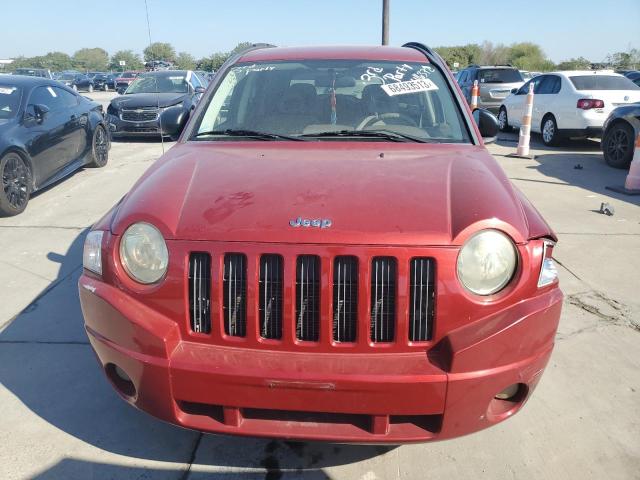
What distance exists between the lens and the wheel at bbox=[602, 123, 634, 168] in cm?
905

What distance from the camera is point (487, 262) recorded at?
6.99 feet

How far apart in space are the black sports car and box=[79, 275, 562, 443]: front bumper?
5.18m

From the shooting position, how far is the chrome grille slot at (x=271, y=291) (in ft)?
6.84

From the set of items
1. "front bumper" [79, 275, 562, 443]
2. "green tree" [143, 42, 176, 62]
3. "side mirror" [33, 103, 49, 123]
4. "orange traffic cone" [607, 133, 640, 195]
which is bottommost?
"orange traffic cone" [607, 133, 640, 195]

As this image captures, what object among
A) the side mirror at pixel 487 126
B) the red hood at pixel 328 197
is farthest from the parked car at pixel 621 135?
the red hood at pixel 328 197

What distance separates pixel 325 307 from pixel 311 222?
0.34 m

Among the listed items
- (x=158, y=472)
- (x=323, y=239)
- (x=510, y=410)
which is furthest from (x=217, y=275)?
(x=510, y=410)

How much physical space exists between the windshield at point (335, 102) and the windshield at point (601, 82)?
9.22 meters

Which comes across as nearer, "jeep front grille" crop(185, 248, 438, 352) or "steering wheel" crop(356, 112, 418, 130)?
"jeep front grille" crop(185, 248, 438, 352)

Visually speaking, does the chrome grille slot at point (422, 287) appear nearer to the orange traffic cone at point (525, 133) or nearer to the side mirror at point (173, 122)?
the side mirror at point (173, 122)

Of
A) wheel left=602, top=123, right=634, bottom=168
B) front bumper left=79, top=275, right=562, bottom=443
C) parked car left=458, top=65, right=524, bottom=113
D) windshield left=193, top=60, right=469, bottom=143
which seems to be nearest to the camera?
front bumper left=79, top=275, right=562, bottom=443

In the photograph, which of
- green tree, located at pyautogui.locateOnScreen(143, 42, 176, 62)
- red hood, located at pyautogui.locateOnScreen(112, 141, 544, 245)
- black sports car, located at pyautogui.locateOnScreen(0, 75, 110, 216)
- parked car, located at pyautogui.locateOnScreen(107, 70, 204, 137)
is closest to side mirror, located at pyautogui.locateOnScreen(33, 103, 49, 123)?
black sports car, located at pyautogui.locateOnScreen(0, 75, 110, 216)

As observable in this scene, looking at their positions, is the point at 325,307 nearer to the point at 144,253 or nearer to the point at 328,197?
the point at 328,197

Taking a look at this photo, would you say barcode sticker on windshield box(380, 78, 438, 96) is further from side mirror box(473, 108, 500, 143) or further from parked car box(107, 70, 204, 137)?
parked car box(107, 70, 204, 137)
